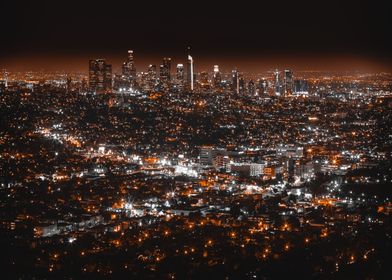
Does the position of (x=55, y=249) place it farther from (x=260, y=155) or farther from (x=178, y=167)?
(x=260, y=155)

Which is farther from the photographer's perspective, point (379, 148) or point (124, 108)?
point (124, 108)

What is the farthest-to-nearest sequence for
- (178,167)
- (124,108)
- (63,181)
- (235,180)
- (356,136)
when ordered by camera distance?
(124,108) < (356,136) < (178,167) < (235,180) < (63,181)

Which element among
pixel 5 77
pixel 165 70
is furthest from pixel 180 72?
pixel 5 77

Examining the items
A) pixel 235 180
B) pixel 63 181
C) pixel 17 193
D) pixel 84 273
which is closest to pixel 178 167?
pixel 235 180

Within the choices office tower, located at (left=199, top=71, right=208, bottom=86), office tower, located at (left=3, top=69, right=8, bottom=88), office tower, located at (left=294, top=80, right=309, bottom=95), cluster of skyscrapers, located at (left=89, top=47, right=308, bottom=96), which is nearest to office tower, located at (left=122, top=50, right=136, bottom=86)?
cluster of skyscrapers, located at (left=89, top=47, right=308, bottom=96)

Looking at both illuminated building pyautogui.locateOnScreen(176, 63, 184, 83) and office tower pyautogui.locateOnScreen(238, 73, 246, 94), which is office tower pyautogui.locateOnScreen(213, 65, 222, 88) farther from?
illuminated building pyautogui.locateOnScreen(176, 63, 184, 83)

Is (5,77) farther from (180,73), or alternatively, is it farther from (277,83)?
(277,83)
